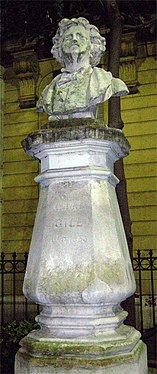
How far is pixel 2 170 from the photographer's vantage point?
35.4ft

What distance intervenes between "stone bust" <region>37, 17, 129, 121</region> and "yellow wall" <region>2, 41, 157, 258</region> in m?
6.12

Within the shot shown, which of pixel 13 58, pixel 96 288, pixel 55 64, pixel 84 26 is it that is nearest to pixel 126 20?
pixel 55 64

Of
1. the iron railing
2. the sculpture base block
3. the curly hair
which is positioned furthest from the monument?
the iron railing

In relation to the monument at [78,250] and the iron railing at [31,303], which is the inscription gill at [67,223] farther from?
the iron railing at [31,303]

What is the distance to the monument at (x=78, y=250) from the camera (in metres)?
2.75

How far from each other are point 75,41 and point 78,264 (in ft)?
5.64

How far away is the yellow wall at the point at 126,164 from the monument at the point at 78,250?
6.21 meters

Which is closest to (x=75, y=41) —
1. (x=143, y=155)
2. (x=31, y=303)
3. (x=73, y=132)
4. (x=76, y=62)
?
(x=76, y=62)

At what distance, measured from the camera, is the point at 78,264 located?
2.83 meters

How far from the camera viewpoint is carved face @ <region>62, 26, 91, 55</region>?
129 inches

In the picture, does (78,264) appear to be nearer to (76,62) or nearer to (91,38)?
(76,62)

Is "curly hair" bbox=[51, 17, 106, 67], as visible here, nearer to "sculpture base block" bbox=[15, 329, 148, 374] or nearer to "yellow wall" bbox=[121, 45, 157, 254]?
"sculpture base block" bbox=[15, 329, 148, 374]

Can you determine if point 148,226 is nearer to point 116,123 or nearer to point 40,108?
point 116,123

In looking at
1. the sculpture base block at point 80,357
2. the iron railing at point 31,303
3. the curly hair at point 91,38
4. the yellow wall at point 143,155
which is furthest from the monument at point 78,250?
the yellow wall at point 143,155
